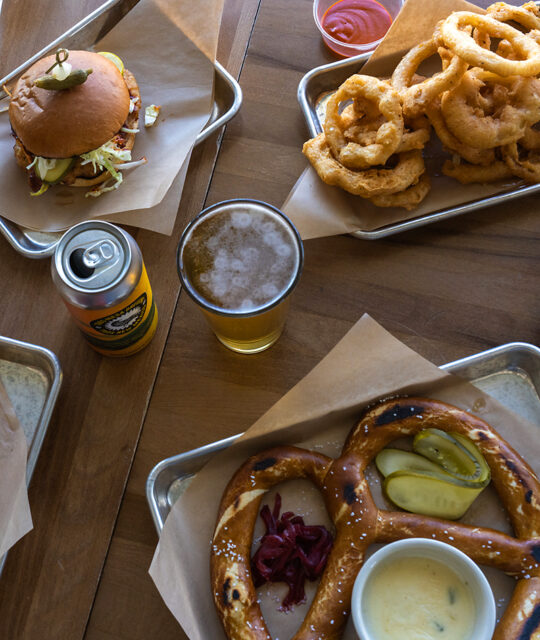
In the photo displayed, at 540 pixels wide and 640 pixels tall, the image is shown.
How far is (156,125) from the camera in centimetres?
162

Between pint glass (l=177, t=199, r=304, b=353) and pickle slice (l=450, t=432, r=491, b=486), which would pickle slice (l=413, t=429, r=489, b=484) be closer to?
pickle slice (l=450, t=432, r=491, b=486)

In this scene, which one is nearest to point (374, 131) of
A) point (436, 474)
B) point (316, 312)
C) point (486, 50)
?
point (486, 50)

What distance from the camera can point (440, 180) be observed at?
1.50 meters

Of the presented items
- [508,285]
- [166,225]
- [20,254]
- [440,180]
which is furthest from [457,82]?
[20,254]

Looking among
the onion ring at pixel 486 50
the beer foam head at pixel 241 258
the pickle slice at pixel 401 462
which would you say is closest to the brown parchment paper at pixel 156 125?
the beer foam head at pixel 241 258

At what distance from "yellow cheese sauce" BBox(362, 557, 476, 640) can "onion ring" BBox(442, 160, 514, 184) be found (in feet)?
2.75

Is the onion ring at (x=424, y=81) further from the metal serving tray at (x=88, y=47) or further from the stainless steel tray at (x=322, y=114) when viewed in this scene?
the metal serving tray at (x=88, y=47)

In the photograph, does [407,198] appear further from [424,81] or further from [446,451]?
[446,451]

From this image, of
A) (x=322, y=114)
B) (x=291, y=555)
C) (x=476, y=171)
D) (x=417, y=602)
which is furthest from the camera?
(x=322, y=114)

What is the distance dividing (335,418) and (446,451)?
22cm

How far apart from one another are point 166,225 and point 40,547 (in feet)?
2.39

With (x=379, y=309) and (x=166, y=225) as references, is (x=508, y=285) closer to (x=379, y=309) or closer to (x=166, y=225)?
(x=379, y=309)

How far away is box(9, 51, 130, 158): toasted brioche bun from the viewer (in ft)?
4.94

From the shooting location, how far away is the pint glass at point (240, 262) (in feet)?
4.02
